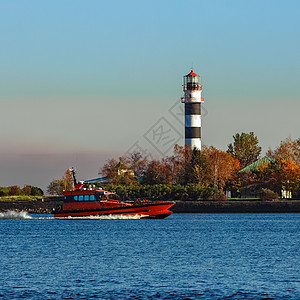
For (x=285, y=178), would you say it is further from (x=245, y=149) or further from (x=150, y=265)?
(x=150, y=265)

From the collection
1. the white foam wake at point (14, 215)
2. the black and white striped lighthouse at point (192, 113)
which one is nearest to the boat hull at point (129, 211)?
the white foam wake at point (14, 215)

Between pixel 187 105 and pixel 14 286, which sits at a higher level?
pixel 187 105

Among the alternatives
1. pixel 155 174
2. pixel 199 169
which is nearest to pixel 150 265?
pixel 199 169

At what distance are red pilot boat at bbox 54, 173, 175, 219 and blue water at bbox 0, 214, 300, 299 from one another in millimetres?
20855

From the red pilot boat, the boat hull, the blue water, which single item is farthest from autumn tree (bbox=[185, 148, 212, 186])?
the blue water

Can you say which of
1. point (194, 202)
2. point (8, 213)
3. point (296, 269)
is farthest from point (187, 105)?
point (296, 269)

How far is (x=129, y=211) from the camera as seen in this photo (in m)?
93.4

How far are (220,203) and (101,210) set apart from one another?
108 ft

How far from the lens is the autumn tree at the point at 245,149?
170 metres

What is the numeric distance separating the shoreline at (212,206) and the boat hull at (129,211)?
859 inches

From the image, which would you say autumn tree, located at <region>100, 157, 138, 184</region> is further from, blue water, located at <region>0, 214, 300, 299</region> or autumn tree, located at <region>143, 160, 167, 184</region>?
blue water, located at <region>0, 214, 300, 299</region>

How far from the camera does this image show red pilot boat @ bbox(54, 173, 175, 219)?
91.8 m

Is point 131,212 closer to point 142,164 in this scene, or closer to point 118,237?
point 118,237

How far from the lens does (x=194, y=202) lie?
121m
